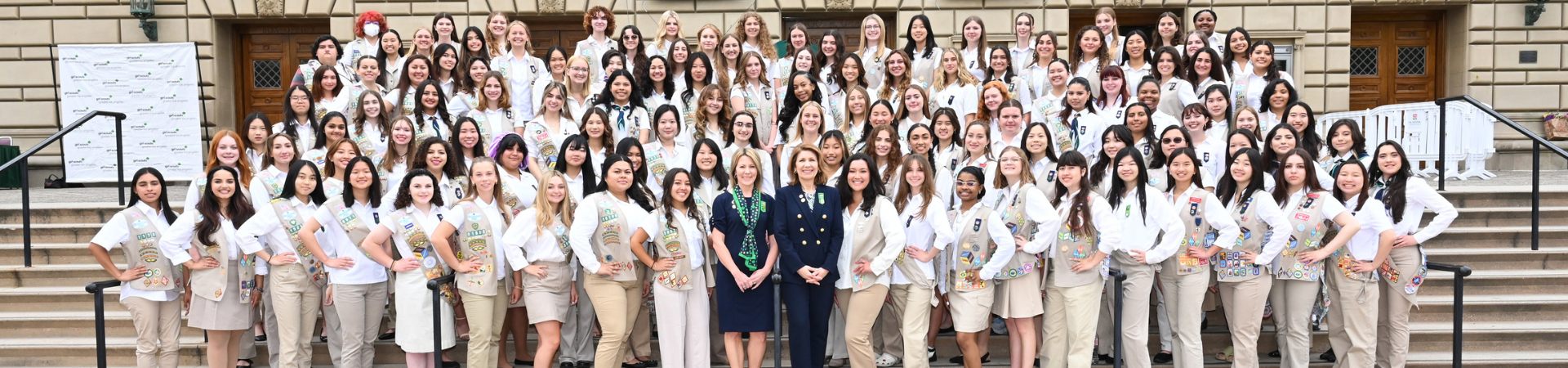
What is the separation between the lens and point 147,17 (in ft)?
46.1

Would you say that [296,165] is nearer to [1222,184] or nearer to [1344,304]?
[1222,184]

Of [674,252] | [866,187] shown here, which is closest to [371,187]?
[674,252]

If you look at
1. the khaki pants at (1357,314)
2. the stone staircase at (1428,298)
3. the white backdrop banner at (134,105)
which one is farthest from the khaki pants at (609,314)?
the white backdrop banner at (134,105)

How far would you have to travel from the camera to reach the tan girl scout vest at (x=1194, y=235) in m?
5.75

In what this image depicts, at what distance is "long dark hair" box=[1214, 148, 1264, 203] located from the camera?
5785mm

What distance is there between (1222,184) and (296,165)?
5.36 metres

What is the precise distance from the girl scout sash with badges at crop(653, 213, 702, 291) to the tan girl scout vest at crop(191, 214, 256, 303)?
2.40m

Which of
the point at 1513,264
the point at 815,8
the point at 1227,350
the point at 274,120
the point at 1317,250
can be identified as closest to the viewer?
the point at 1317,250

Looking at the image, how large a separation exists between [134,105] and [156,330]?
796cm

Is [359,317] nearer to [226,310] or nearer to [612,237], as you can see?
[226,310]

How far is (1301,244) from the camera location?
227 inches

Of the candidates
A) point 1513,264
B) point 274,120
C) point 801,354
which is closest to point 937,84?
point 801,354

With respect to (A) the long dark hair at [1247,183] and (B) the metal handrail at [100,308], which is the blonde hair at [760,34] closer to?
(A) the long dark hair at [1247,183]

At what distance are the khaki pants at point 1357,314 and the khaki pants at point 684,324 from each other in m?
3.63
